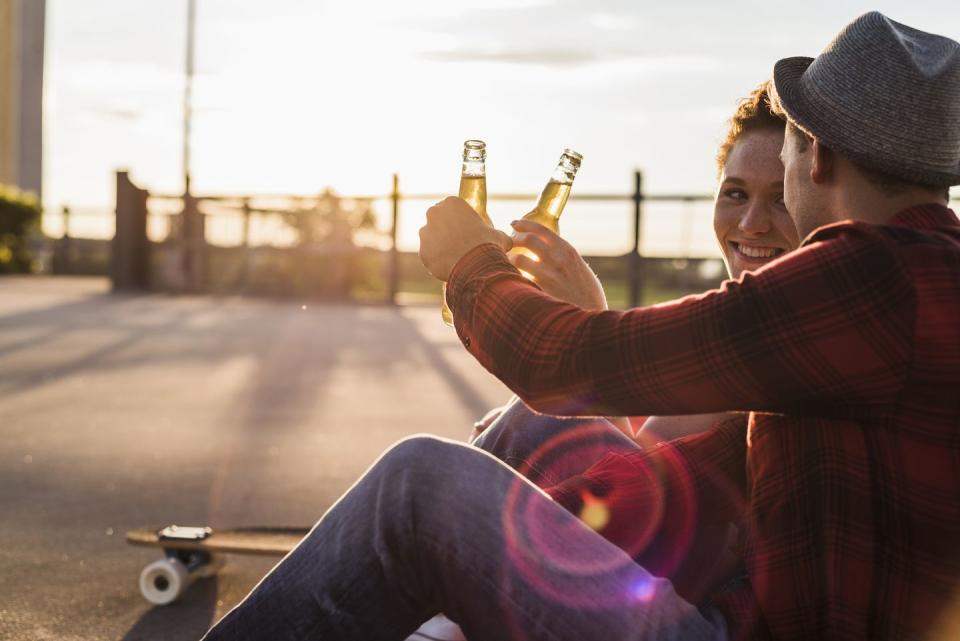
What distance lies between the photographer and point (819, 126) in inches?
58.3

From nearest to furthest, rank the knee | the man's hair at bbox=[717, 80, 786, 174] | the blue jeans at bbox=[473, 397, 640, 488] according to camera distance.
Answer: the knee
the blue jeans at bbox=[473, 397, 640, 488]
the man's hair at bbox=[717, 80, 786, 174]

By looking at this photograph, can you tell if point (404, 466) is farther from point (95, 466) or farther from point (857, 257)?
point (95, 466)

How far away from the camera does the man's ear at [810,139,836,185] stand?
1.48 metres

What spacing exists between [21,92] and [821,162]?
163 feet

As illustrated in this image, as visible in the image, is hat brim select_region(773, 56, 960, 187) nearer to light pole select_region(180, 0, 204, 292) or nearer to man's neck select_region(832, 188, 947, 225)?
man's neck select_region(832, 188, 947, 225)

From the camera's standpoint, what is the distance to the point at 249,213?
692 inches

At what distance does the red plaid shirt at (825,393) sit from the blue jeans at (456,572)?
0.14 m

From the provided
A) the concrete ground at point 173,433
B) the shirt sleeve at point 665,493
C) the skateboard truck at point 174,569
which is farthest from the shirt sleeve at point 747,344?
the skateboard truck at point 174,569

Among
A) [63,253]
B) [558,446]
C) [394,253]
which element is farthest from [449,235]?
[63,253]

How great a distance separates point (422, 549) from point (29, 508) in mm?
2869

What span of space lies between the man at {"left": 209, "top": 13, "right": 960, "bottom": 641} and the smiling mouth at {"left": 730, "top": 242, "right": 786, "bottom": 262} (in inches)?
33.5

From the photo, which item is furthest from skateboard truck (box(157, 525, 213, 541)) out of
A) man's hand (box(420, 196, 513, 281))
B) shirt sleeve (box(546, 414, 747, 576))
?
man's hand (box(420, 196, 513, 281))

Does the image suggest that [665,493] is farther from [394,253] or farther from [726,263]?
[394,253]

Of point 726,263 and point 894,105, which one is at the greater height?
point 894,105
